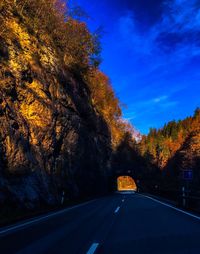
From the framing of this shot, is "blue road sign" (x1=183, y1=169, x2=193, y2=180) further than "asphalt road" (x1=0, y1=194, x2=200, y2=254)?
Yes

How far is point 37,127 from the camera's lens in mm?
21406

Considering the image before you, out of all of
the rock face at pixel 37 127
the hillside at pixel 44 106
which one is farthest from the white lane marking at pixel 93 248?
the hillside at pixel 44 106

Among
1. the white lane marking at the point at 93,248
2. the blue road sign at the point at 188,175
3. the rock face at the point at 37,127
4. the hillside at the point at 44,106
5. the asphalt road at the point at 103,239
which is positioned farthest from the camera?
the blue road sign at the point at 188,175

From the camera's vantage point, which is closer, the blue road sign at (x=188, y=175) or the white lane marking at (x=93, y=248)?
the white lane marking at (x=93, y=248)

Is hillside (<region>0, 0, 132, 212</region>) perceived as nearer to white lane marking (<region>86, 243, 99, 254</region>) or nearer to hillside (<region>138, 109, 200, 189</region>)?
white lane marking (<region>86, 243, 99, 254</region>)

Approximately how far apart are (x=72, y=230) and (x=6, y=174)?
23.0ft

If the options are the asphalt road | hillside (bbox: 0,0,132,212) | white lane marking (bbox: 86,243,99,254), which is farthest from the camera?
hillside (bbox: 0,0,132,212)

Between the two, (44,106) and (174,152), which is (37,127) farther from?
(174,152)

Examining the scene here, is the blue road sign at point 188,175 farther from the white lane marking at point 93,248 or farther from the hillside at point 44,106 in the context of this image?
the white lane marking at point 93,248

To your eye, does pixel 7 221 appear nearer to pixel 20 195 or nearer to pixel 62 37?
pixel 20 195

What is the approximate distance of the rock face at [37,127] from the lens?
1645 centimetres

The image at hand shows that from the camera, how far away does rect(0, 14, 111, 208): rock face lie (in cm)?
1645

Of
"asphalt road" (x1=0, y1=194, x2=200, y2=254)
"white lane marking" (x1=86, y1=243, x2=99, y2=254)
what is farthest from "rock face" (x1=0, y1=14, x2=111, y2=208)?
"white lane marking" (x1=86, y1=243, x2=99, y2=254)

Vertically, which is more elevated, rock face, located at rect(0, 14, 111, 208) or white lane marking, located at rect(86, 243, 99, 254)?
rock face, located at rect(0, 14, 111, 208)
